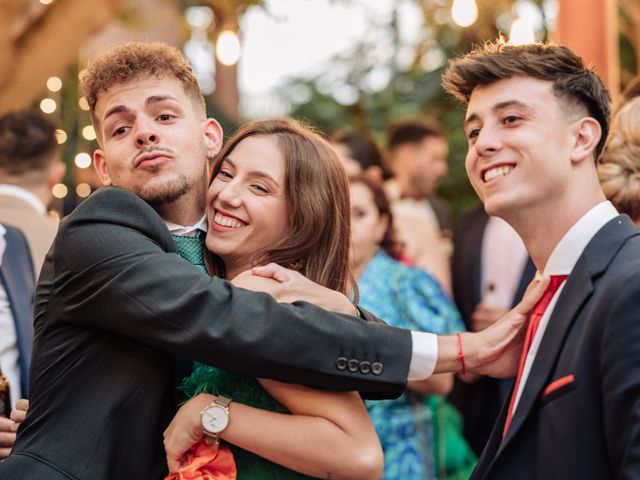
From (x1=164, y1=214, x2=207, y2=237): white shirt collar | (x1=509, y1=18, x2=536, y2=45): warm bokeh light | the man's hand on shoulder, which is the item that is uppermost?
(x1=509, y1=18, x2=536, y2=45): warm bokeh light

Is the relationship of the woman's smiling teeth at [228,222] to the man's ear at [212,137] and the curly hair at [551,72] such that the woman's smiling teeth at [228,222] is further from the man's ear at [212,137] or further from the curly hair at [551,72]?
the curly hair at [551,72]

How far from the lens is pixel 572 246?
8.63 feet

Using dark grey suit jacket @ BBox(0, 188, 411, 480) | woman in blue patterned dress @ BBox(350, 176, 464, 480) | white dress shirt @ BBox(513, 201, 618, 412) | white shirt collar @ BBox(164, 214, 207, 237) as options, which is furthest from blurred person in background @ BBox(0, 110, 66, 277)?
white dress shirt @ BBox(513, 201, 618, 412)

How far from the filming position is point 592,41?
5633 millimetres

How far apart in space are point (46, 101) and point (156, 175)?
5.46m

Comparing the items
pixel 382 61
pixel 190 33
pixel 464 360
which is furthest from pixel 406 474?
pixel 382 61

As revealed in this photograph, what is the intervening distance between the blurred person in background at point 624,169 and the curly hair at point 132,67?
1.50 meters

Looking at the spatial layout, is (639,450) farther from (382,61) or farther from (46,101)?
(382,61)

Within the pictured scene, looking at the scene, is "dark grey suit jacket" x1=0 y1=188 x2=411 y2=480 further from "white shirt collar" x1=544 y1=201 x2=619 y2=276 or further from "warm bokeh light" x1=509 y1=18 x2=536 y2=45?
"warm bokeh light" x1=509 y1=18 x2=536 y2=45

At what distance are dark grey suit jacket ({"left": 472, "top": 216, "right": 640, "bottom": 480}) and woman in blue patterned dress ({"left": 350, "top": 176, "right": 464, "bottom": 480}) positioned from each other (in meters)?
2.19

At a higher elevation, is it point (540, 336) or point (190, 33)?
point (190, 33)

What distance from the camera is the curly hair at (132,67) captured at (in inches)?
123

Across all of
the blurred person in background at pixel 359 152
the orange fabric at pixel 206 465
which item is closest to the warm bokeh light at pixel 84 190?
the blurred person in background at pixel 359 152

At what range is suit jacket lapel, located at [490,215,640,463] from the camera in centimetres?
242
